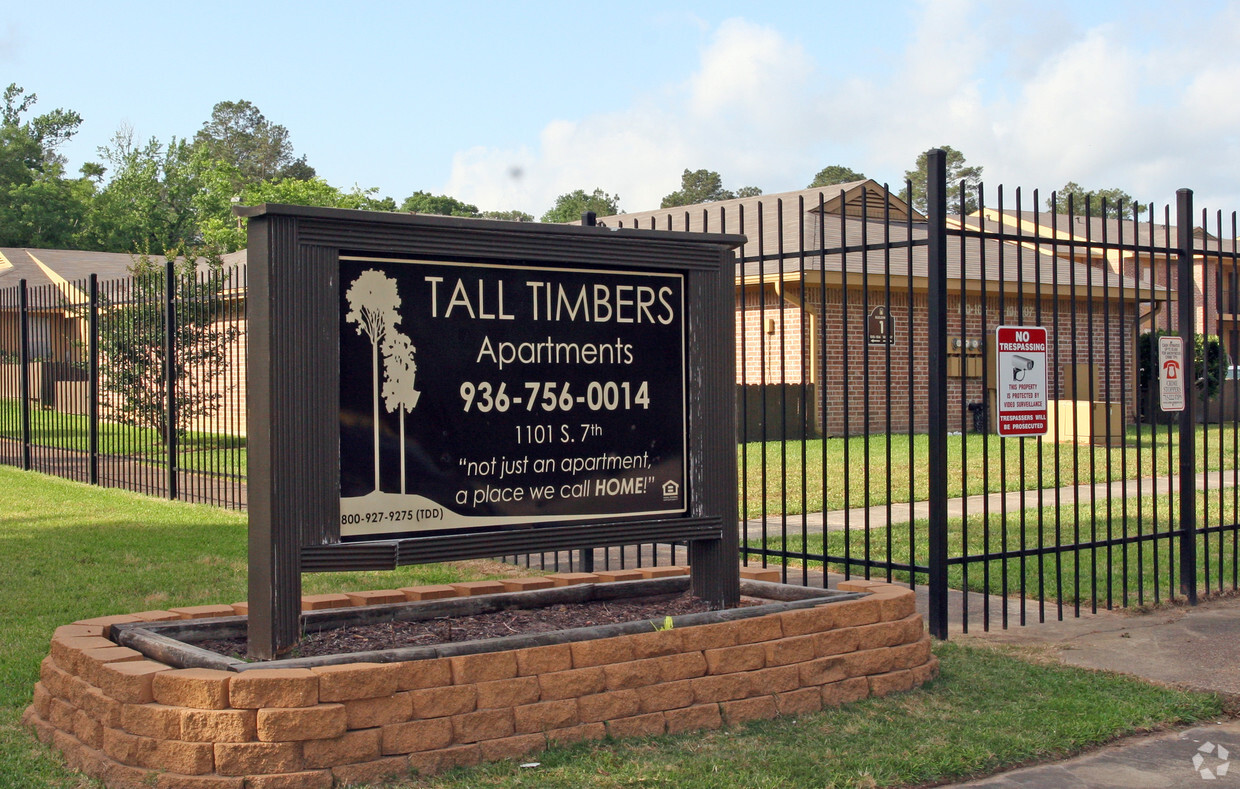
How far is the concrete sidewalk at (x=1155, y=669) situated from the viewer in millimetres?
4484

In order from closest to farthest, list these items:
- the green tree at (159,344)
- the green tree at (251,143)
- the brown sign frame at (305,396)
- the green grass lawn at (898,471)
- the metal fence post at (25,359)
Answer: the brown sign frame at (305,396) < the green tree at (159,344) < the green grass lawn at (898,471) < the metal fence post at (25,359) < the green tree at (251,143)

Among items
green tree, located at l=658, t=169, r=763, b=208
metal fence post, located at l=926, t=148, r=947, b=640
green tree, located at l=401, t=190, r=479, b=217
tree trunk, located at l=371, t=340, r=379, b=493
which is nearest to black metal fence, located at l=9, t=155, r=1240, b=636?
metal fence post, located at l=926, t=148, r=947, b=640

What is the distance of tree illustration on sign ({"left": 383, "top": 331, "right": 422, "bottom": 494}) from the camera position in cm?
489

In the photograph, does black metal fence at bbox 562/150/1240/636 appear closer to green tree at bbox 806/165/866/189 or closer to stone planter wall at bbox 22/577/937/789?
stone planter wall at bbox 22/577/937/789

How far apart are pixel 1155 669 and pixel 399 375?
4184 millimetres

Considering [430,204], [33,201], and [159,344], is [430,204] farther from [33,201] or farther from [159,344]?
[159,344]

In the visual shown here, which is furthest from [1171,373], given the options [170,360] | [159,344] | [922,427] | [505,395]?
[922,427]

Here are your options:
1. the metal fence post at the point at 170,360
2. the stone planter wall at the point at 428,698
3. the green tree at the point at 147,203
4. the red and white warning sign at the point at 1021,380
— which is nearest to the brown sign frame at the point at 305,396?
the stone planter wall at the point at 428,698

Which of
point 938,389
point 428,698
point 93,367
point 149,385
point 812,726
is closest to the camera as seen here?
point 428,698

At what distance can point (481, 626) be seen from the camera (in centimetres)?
545

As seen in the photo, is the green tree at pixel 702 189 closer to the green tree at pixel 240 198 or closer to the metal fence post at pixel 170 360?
the green tree at pixel 240 198

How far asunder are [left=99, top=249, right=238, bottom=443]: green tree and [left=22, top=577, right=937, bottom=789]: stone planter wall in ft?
25.2

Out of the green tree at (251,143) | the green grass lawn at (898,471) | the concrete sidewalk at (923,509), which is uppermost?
the green tree at (251,143)

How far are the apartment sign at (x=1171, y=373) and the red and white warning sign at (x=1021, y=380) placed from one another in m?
1.68
